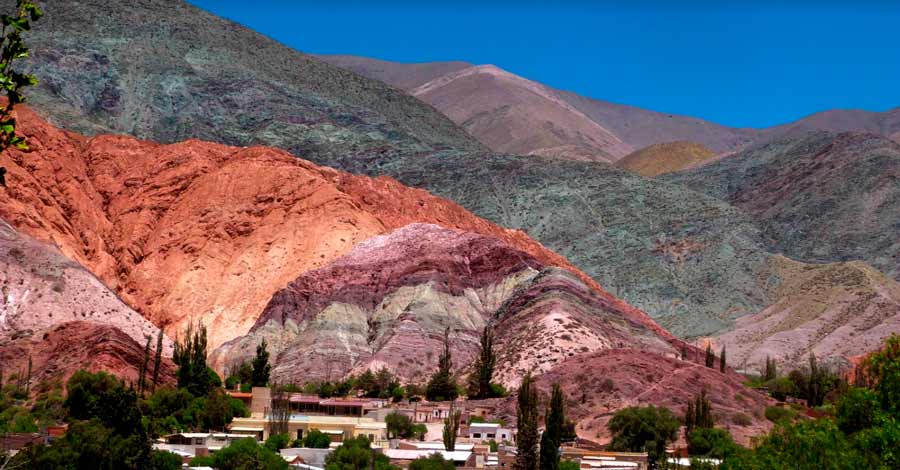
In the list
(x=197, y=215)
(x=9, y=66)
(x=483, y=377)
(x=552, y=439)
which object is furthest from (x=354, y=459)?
(x=197, y=215)

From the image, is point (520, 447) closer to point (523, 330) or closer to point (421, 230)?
point (523, 330)

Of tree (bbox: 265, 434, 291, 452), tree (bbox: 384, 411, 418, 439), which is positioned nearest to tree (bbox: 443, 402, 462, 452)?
tree (bbox: 384, 411, 418, 439)

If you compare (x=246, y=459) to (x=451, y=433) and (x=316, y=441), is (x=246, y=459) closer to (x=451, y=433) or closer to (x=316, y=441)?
(x=316, y=441)

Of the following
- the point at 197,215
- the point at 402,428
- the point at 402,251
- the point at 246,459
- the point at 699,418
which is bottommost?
the point at 246,459

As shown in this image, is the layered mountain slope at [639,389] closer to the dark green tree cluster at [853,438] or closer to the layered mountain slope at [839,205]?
the dark green tree cluster at [853,438]

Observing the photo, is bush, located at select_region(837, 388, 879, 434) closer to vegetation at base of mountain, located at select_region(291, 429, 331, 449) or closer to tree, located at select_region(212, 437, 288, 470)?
tree, located at select_region(212, 437, 288, 470)

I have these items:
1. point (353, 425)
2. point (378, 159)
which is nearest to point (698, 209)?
point (378, 159)
